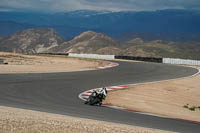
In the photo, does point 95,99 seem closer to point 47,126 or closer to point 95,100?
point 95,100

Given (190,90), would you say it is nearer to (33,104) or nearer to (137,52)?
(33,104)

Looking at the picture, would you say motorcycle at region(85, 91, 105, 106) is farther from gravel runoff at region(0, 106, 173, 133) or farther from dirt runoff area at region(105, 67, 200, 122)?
gravel runoff at region(0, 106, 173, 133)

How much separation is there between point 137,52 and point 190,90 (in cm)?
8676

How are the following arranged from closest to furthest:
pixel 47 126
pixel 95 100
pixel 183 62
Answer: pixel 47 126, pixel 95 100, pixel 183 62

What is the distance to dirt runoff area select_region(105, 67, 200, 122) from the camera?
49.6ft

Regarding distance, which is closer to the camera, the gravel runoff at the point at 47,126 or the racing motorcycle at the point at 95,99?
the gravel runoff at the point at 47,126

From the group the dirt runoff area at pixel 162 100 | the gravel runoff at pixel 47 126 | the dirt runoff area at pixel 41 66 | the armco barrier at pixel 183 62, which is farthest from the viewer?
the armco barrier at pixel 183 62

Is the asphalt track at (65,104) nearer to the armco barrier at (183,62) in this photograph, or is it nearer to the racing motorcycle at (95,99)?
the racing motorcycle at (95,99)

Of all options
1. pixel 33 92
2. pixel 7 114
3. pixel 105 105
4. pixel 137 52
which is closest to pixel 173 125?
pixel 105 105

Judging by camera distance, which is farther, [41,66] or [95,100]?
[41,66]

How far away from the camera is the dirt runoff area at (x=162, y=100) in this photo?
1512cm

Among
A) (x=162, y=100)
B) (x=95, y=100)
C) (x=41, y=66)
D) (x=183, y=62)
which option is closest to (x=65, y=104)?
(x=95, y=100)

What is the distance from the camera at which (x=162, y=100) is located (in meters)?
18.1

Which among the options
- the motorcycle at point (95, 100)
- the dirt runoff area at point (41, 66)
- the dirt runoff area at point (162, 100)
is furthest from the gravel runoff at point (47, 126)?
→ the dirt runoff area at point (41, 66)
